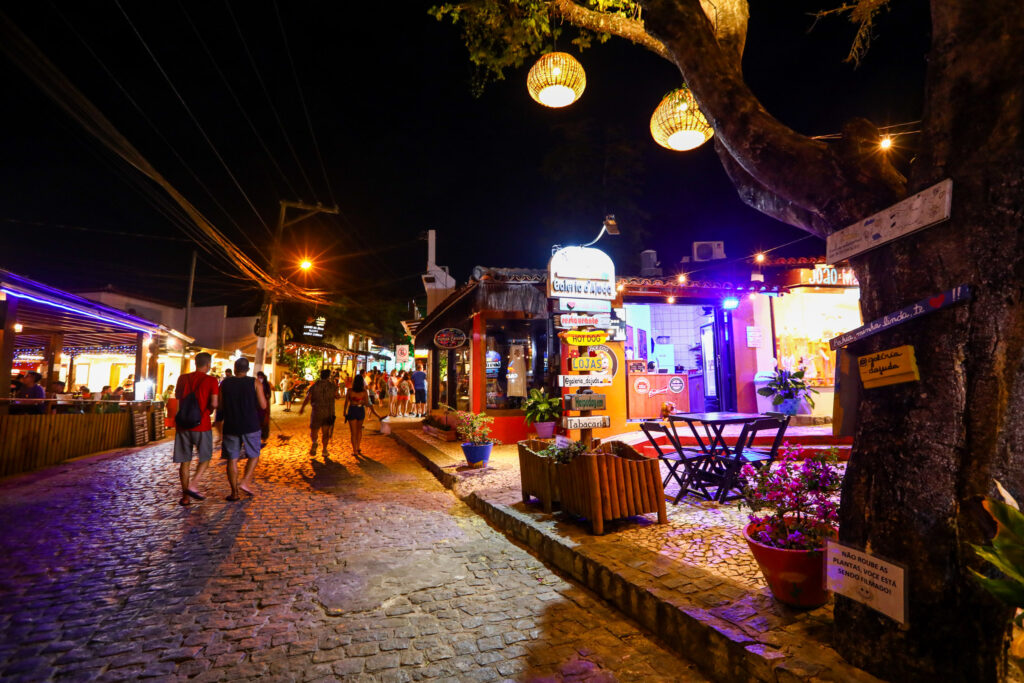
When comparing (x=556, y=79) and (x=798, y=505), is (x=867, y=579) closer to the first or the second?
(x=798, y=505)

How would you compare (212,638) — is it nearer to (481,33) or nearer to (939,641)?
(939,641)

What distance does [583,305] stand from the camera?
793 centimetres

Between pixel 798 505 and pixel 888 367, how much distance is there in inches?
52.4

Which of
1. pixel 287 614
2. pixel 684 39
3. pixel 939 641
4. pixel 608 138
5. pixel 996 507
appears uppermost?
pixel 608 138

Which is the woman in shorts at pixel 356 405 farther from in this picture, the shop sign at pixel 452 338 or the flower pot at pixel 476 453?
the flower pot at pixel 476 453

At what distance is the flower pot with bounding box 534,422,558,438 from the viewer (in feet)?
34.5

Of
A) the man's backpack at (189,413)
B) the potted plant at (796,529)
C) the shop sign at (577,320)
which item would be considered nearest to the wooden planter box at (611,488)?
the potted plant at (796,529)

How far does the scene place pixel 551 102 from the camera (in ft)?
19.5

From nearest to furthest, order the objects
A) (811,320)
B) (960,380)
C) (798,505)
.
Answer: (960,380)
(798,505)
(811,320)

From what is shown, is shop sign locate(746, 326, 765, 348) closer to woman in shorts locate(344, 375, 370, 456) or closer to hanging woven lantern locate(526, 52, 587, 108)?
→ hanging woven lantern locate(526, 52, 587, 108)

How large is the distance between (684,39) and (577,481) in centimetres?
402

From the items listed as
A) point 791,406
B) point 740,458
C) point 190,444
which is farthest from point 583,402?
point 791,406

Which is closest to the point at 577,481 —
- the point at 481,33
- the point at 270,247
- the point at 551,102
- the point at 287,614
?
the point at 287,614

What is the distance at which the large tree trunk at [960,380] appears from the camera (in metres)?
2.13
